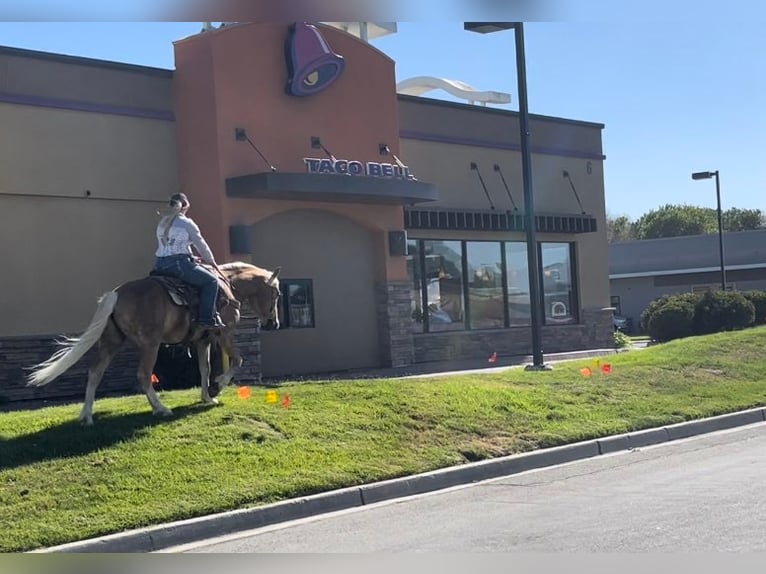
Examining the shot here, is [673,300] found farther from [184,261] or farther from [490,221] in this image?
[184,261]

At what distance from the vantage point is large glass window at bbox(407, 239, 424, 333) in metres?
22.8

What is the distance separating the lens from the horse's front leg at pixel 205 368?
11.4m

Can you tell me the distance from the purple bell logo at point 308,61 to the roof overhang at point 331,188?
85.4 inches

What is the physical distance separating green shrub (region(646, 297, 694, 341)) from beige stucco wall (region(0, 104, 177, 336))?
17.1 metres

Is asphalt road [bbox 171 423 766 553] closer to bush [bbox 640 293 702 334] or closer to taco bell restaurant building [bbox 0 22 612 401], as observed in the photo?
taco bell restaurant building [bbox 0 22 612 401]

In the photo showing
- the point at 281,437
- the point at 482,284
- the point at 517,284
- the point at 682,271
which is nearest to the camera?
the point at 281,437

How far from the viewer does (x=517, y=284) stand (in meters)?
25.4

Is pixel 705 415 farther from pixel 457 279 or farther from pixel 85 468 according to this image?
pixel 457 279

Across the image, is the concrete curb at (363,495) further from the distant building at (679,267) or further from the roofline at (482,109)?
the distant building at (679,267)

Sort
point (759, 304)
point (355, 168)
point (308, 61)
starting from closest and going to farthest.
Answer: point (308, 61) < point (355, 168) < point (759, 304)

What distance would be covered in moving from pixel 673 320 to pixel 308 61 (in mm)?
15471

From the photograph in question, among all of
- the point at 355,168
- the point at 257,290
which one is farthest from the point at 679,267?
the point at 257,290

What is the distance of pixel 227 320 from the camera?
1148 cm

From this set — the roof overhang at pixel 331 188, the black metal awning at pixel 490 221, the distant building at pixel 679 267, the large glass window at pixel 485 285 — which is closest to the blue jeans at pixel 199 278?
the roof overhang at pixel 331 188
